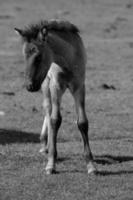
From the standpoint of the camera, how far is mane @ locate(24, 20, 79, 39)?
10008mm

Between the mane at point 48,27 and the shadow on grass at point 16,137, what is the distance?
2652 millimetres

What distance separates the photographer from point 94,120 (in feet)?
48.5

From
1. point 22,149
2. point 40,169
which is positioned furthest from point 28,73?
point 22,149

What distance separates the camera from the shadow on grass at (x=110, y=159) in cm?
1113

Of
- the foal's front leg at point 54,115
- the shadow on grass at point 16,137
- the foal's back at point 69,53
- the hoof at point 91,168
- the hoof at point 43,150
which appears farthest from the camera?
the shadow on grass at point 16,137

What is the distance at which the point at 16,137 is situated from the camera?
13234mm

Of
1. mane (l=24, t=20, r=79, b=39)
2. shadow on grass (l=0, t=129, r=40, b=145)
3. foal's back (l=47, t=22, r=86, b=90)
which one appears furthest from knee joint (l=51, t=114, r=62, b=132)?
shadow on grass (l=0, t=129, r=40, b=145)

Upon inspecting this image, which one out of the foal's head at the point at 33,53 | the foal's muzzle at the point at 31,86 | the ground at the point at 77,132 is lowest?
the ground at the point at 77,132

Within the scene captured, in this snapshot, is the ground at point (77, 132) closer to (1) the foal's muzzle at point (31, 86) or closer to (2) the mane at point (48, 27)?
(1) the foal's muzzle at point (31, 86)

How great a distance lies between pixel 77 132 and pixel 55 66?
10.7ft

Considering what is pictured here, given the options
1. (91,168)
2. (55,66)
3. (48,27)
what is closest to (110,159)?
(91,168)

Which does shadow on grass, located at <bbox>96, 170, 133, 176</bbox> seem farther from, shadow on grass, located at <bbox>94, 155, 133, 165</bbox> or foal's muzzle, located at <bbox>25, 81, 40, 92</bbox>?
foal's muzzle, located at <bbox>25, 81, 40, 92</bbox>

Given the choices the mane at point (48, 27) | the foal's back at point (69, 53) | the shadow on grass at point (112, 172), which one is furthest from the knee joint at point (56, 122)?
the mane at point (48, 27)

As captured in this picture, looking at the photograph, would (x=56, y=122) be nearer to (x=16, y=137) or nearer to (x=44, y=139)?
(x=44, y=139)
